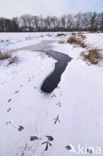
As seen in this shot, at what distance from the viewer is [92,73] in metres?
2.92

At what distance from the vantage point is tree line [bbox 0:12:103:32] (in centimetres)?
3108

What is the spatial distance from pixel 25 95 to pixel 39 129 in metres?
0.89

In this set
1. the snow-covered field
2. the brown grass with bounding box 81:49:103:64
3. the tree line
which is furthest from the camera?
the tree line

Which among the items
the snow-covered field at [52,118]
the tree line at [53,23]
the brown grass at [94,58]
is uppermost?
the tree line at [53,23]

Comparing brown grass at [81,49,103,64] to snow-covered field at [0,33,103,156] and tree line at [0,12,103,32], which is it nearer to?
snow-covered field at [0,33,103,156]

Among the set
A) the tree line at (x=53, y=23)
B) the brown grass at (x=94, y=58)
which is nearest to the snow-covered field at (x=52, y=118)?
the brown grass at (x=94, y=58)

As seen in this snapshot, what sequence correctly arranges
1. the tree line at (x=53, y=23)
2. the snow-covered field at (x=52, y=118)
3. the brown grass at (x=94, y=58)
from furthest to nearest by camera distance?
the tree line at (x=53, y=23) → the brown grass at (x=94, y=58) → the snow-covered field at (x=52, y=118)

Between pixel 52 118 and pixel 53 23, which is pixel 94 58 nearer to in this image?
pixel 52 118

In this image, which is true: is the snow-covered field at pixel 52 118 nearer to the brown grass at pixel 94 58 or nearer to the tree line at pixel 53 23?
the brown grass at pixel 94 58

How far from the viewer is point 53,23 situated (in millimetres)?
38031

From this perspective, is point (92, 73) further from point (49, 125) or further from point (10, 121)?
point (10, 121)

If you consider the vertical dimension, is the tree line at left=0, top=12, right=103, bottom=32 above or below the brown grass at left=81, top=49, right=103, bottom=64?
above

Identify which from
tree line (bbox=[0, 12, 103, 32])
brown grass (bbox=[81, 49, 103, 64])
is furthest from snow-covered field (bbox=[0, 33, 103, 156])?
tree line (bbox=[0, 12, 103, 32])

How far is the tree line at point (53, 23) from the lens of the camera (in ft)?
102
